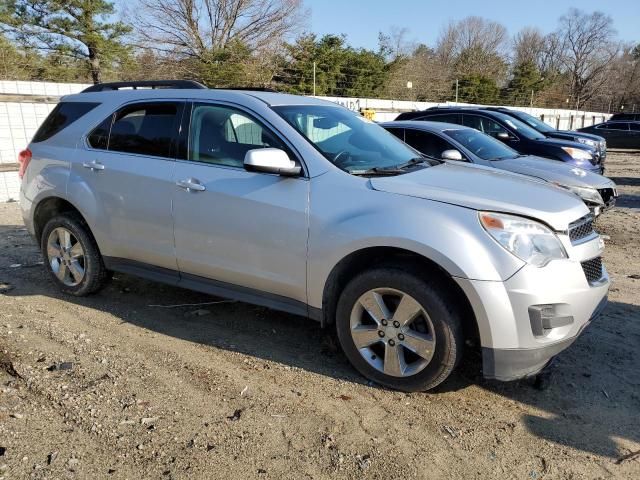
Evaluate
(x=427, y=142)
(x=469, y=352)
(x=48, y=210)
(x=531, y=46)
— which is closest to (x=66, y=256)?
(x=48, y=210)

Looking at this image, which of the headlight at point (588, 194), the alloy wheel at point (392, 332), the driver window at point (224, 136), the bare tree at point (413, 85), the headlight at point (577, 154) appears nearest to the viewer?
the alloy wheel at point (392, 332)

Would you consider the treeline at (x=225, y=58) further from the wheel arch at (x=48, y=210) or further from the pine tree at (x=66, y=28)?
the wheel arch at (x=48, y=210)

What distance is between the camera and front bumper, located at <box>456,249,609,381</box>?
9.33 feet

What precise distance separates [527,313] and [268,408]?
5.12 ft

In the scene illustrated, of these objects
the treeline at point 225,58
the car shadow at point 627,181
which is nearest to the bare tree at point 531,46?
the treeline at point 225,58

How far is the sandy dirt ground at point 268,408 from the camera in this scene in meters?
2.62

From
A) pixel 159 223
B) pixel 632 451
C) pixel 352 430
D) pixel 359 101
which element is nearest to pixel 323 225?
pixel 352 430

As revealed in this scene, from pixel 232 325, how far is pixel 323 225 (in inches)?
57.4

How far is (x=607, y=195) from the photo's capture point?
7496 millimetres

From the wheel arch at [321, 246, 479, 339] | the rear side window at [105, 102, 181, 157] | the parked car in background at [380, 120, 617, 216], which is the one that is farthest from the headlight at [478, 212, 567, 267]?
the parked car in background at [380, 120, 617, 216]

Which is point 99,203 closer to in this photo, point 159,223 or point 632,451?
point 159,223

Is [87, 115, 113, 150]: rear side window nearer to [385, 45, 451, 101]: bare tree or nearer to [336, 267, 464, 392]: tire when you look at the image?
[336, 267, 464, 392]: tire

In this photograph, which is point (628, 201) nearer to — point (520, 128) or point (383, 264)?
point (520, 128)

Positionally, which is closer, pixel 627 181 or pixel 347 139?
pixel 347 139
